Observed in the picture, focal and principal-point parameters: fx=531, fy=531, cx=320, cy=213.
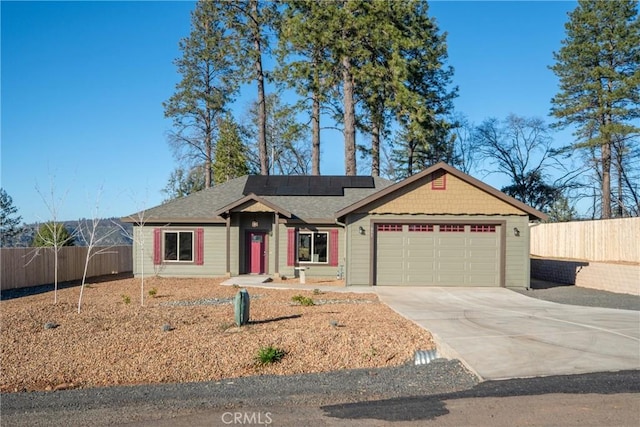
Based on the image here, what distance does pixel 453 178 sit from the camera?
18.3 metres

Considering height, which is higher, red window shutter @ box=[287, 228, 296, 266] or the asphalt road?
red window shutter @ box=[287, 228, 296, 266]

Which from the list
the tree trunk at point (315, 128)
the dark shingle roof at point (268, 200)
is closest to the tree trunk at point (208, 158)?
the tree trunk at point (315, 128)

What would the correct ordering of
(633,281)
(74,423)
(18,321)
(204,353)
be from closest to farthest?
(74,423) → (204,353) → (18,321) → (633,281)

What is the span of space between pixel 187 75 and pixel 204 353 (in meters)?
29.0

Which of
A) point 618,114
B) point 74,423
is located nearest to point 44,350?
point 74,423

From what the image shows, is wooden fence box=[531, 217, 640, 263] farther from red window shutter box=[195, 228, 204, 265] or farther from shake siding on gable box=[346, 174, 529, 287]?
red window shutter box=[195, 228, 204, 265]

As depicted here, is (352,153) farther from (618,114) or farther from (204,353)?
(204,353)

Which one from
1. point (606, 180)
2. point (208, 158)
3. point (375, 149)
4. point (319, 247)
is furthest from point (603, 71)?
point (208, 158)

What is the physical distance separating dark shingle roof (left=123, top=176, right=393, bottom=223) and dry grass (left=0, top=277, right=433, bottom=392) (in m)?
9.28

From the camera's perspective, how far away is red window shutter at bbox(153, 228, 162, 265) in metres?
22.3

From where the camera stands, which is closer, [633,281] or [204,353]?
[204,353]

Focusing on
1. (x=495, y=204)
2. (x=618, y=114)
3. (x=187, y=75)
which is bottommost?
(x=495, y=204)

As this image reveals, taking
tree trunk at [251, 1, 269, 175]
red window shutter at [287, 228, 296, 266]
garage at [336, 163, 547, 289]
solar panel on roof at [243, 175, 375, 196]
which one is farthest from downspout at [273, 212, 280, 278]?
tree trunk at [251, 1, 269, 175]

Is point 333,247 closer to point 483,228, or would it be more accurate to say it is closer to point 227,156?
point 483,228
